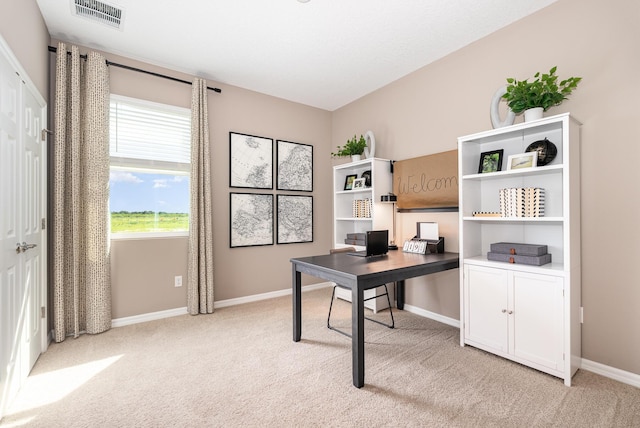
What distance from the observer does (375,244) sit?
9.43ft

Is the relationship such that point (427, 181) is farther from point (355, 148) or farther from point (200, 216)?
point (200, 216)

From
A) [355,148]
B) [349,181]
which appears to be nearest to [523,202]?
[355,148]

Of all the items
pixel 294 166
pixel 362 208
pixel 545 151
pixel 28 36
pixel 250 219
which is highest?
pixel 28 36

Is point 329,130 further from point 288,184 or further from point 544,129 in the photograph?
point 544,129

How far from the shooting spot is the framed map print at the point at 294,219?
4.33m

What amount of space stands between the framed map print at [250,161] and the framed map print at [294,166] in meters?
0.16

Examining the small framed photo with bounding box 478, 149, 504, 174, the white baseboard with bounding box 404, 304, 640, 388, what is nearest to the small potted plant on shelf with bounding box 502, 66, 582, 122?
the small framed photo with bounding box 478, 149, 504, 174

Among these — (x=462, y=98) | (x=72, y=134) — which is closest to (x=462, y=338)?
(x=462, y=98)

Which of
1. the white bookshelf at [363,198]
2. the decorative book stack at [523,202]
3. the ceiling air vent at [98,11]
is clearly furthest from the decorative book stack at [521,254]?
the ceiling air vent at [98,11]

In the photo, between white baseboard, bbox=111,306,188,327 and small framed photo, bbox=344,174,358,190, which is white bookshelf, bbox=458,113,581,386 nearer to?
small framed photo, bbox=344,174,358,190

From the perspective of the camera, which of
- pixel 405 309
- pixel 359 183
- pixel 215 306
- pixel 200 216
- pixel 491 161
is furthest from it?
pixel 359 183

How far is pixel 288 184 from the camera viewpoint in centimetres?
438

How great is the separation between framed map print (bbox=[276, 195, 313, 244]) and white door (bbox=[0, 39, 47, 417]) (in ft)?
8.16

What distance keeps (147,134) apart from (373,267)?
282 cm
